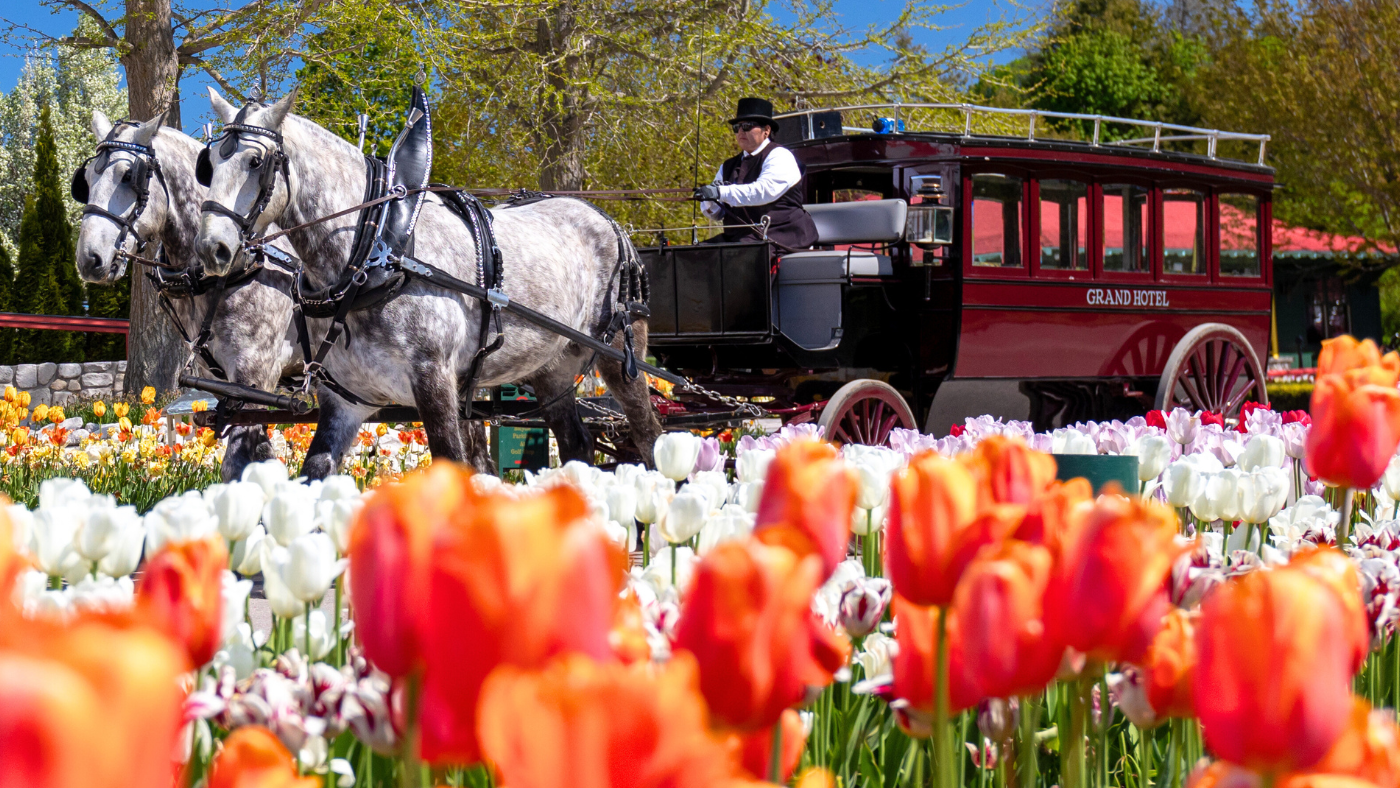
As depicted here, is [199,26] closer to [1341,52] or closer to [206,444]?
[206,444]

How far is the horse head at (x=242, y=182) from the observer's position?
15.5 feet

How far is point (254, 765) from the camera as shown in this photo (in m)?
0.64

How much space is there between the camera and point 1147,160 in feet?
28.3

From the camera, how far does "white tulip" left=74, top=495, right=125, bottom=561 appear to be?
1.60 m

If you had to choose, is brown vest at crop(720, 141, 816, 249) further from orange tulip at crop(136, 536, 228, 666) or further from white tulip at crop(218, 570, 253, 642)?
orange tulip at crop(136, 536, 228, 666)

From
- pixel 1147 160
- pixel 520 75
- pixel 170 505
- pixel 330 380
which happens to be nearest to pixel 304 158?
pixel 330 380

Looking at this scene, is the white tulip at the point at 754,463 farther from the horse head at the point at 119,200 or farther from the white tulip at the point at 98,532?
the horse head at the point at 119,200

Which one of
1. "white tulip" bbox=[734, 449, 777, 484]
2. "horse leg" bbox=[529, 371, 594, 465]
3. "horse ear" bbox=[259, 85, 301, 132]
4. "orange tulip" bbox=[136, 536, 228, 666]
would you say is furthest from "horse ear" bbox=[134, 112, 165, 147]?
"orange tulip" bbox=[136, 536, 228, 666]

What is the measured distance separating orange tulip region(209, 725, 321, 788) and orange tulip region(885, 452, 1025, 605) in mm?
448

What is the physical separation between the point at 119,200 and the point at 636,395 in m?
2.49

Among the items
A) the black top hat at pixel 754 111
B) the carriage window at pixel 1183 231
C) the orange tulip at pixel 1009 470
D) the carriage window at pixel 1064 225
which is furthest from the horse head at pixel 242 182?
the carriage window at pixel 1183 231

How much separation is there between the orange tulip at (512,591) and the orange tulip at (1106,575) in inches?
14.6

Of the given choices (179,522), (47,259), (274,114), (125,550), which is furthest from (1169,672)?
(47,259)

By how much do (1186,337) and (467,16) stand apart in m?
9.11
